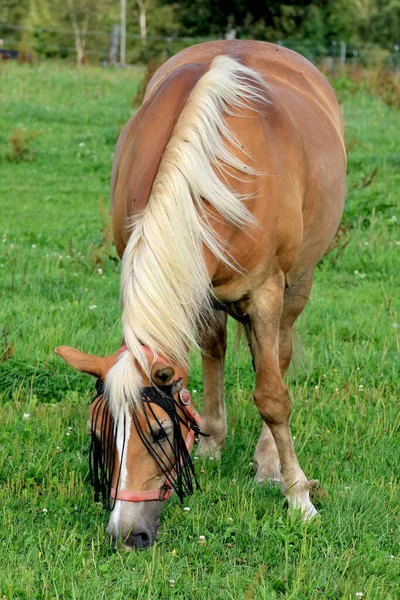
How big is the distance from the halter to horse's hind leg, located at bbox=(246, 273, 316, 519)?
1.69 ft

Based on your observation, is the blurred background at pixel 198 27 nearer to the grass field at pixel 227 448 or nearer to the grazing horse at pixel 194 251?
the grass field at pixel 227 448

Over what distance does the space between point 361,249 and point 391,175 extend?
3105 millimetres

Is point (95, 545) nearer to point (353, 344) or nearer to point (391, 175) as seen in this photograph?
point (353, 344)

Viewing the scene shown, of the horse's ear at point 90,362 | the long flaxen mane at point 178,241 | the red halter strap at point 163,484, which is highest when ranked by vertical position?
the long flaxen mane at point 178,241

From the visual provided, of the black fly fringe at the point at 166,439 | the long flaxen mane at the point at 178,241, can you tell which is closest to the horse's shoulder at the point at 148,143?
the long flaxen mane at the point at 178,241

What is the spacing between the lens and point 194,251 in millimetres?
3242

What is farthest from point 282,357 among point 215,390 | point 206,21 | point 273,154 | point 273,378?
point 206,21

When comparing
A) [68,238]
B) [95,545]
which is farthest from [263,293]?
[68,238]

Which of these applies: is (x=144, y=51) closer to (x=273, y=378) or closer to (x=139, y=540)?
(x=273, y=378)

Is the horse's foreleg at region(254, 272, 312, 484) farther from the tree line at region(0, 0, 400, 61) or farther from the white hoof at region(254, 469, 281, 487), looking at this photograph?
the tree line at region(0, 0, 400, 61)

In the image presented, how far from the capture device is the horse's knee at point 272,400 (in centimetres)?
375

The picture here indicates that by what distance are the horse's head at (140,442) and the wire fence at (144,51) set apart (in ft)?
52.9

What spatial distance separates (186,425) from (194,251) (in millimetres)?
642

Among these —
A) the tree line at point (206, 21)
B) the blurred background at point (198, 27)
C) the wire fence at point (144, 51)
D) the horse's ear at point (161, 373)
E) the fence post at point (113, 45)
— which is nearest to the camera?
the horse's ear at point (161, 373)
